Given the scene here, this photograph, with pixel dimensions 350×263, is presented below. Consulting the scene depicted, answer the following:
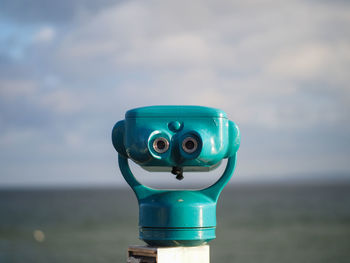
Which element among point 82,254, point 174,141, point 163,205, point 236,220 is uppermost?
point 236,220

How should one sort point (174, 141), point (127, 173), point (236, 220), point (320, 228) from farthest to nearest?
point (236, 220) < point (320, 228) < point (127, 173) < point (174, 141)

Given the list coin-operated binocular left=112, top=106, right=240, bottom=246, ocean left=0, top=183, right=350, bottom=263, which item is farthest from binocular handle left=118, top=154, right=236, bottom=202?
ocean left=0, top=183, right=350, bottom=263

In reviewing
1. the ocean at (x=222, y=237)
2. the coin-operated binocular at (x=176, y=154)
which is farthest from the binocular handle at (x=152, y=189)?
the ocean at (x=222, y=237)

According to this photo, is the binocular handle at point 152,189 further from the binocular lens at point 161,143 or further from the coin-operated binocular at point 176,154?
the binocular lens at point 161,143

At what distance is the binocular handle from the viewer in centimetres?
403

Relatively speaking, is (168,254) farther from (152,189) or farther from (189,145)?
(189,145)

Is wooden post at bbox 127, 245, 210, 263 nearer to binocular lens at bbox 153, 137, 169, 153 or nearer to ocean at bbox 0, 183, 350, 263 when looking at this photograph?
binocular lens at bbox 153, 137, 169, 153

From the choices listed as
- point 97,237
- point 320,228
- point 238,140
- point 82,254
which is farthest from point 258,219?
point 238,140

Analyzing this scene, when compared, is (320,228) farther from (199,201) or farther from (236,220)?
(199,201)

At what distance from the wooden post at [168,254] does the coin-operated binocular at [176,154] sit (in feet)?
0.13

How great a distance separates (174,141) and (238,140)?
412 millimetres

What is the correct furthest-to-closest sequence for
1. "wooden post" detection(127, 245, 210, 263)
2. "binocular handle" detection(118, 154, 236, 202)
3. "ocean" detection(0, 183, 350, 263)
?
"ocean" detection(0, 183, 350, 263)
"binocular handle" detection(118, 154, 236, 202)
"wooden post" detection(127, 245, 210, 263)

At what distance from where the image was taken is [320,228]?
138 ft

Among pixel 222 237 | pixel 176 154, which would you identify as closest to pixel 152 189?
pixel 176 154
